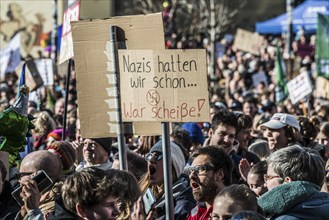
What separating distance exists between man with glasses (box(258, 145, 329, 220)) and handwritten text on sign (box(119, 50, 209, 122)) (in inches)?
21.7

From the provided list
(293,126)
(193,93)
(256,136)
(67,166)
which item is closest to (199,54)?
(193,93)

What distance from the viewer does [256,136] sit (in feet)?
38.2

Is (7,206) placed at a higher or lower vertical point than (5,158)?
lower

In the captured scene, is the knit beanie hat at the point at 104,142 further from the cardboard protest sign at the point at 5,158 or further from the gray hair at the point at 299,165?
the gray hair at the point at 299,165

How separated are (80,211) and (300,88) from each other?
411 inches

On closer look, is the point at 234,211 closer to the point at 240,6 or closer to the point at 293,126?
the point at 293,126

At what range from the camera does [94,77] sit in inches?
274

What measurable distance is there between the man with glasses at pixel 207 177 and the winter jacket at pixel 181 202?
0.21 m

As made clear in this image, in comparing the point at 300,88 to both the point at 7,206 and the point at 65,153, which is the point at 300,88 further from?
the point at 7,206

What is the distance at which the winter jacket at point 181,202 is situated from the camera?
646cm

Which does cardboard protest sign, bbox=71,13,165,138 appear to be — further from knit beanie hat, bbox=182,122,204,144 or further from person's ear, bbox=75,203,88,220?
knit beanie hat, bbox=182,122,204,144

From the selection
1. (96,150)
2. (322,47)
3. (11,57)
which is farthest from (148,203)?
(11,57)

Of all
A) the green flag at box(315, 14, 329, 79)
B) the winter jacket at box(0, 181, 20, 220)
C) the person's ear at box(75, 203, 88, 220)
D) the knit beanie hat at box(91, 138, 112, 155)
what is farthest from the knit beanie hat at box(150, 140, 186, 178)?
the green flag at box(315, 14, 329, 79)

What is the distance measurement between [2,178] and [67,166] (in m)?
1.18
